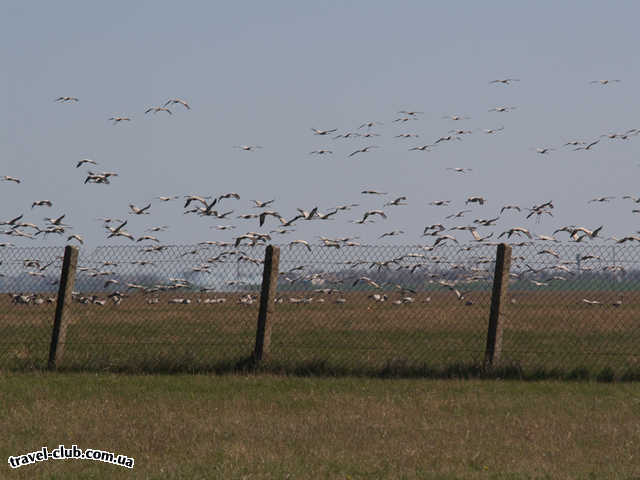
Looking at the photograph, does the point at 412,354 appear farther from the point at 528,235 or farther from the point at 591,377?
the point at 591,377

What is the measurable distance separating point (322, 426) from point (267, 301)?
4.56m

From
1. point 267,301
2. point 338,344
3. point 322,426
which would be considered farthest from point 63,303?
point 338,344

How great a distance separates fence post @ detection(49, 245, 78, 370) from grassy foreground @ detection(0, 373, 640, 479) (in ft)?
3.13

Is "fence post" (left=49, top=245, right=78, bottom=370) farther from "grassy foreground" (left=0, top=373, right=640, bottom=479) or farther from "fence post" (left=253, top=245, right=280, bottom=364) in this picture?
"fence post" (left=253, top=245, right=280, bottom=364)

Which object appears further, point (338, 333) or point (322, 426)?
point (338, 333)

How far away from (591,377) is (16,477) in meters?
9.19

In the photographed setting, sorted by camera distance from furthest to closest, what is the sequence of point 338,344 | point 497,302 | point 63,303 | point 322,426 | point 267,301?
point 338,344 → point 63,303 → point 267,301 → point 497,302 → point 322,426

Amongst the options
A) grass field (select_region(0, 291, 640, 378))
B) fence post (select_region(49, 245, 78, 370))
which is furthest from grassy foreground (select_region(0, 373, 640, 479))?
fence post (select_region(49, 245, 78, 370))

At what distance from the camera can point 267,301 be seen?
1438 centimetres

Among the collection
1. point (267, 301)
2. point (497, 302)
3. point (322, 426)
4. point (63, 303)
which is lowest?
point (322, 426)

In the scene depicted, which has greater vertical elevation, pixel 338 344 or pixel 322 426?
pixel 338 344

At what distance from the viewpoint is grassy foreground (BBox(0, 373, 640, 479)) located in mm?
8227

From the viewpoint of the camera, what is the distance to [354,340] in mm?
22406

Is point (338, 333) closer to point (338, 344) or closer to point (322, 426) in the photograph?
point (338, 344)
